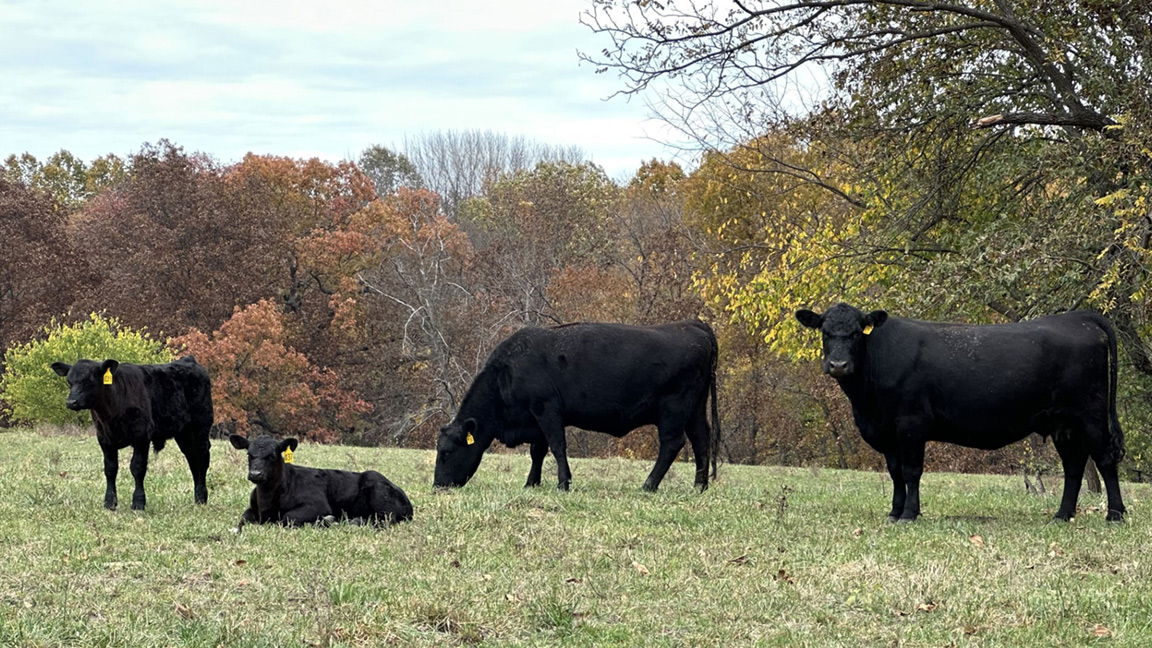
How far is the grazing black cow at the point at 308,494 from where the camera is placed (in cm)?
1112

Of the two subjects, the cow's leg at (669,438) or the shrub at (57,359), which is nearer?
the cow's leg at (669,438)

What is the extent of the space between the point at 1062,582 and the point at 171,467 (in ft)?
40.5

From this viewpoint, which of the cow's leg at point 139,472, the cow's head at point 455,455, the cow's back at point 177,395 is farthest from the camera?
the cow's head at point 455,455

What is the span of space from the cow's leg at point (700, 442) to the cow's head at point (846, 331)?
141 inches

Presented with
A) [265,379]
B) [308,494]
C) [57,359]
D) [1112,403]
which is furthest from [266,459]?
[265,379]

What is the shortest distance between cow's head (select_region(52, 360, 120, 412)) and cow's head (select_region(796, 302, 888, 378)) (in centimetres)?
712

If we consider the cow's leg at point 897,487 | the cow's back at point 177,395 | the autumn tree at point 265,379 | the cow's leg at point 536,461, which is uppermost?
the cow's back at point 177,395

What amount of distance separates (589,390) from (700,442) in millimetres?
1679

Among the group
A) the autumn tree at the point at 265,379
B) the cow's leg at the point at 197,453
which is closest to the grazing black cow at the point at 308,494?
the cow's leg at the point at 197,453

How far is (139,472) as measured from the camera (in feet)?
40.7

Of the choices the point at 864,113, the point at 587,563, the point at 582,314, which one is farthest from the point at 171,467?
the point at 582,314

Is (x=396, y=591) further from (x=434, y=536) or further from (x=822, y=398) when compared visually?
(x=822, y=398)

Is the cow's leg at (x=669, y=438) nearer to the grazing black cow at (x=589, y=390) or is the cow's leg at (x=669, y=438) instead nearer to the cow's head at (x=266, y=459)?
the grazing black cow at (x=589, y=390)

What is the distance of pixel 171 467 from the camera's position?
672 inches
